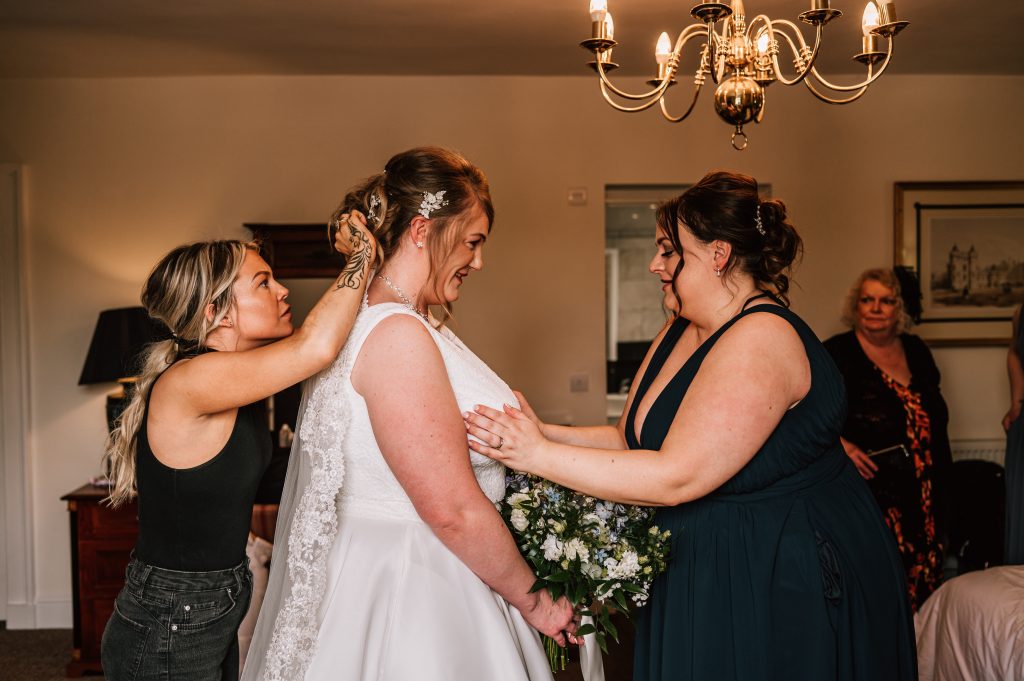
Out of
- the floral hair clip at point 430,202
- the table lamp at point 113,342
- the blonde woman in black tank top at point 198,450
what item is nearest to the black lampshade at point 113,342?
the table lamp at point 113,342

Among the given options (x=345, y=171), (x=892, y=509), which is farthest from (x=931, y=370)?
(x=345, y=171)

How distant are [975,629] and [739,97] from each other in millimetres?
1790

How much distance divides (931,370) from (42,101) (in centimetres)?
479

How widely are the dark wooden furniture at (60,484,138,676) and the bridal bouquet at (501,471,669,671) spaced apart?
8.94 feet

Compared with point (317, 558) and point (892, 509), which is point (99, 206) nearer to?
point (317, 558)

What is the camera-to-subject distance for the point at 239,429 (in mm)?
1881

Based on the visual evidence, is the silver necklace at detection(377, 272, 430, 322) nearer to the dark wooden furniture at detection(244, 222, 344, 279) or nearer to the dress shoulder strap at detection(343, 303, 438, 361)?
the dress shoulder strap at detection(343, 303, 438, 361)

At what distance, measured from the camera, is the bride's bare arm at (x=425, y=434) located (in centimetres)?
157

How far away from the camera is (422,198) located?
67.6 inches

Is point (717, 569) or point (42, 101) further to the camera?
point (42, 101)

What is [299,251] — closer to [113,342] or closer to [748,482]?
[113,342]

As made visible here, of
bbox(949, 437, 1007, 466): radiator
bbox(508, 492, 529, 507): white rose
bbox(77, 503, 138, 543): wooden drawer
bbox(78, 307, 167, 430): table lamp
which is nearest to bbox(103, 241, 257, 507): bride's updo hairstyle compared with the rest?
bbox(508, 492, 529, 507): white rose

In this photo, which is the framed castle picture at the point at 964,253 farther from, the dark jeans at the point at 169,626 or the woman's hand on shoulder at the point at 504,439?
the dark jeans at the point at 169,626

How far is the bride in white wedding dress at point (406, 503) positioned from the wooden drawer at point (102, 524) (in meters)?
2.35
